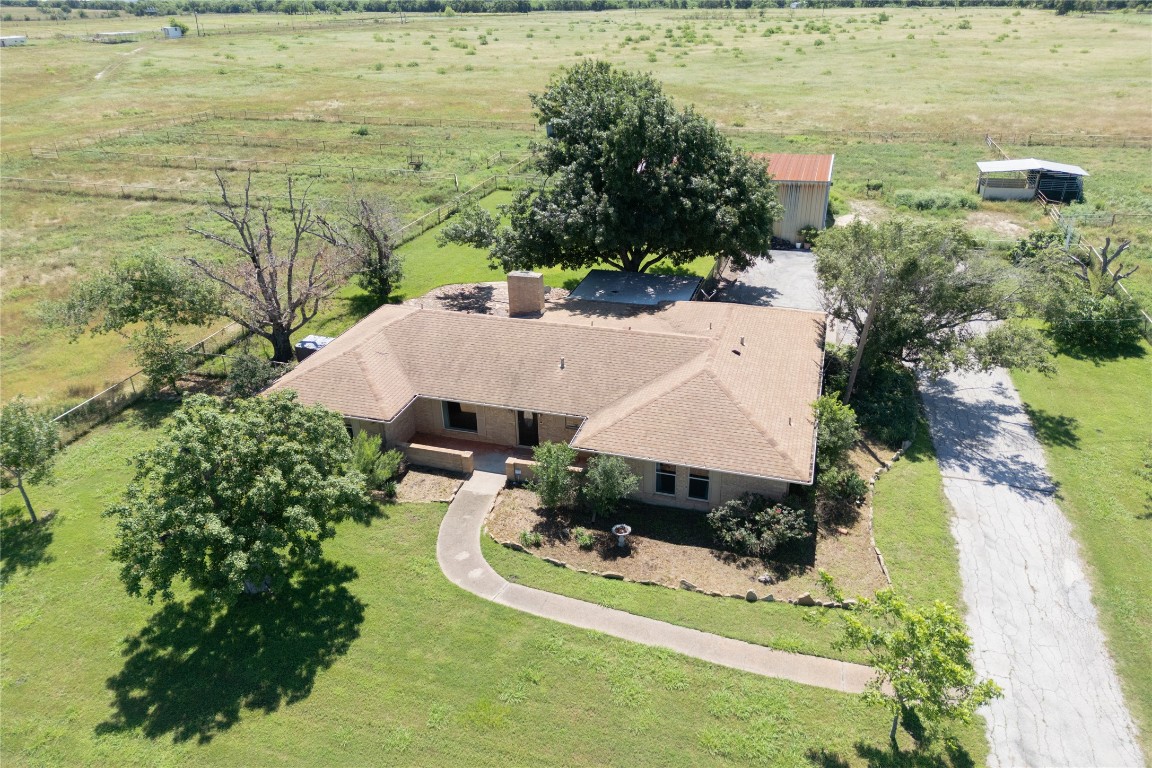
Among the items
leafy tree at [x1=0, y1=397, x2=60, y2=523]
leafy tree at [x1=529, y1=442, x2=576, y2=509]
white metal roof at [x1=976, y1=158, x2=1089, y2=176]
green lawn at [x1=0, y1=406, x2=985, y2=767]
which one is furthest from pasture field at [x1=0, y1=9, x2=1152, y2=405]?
leafy tree at [x1=529, y1=442, x2=576, y2=509]

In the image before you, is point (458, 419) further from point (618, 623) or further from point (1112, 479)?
point (1112, 479)

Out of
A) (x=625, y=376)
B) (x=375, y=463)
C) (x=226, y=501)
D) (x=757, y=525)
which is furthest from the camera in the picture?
(x=625, y=376)

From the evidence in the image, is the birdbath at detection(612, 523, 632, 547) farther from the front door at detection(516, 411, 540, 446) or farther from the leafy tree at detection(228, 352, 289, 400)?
the leafy tree at detection(228, 352, 289, 400)

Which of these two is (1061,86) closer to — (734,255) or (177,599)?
(734,255)

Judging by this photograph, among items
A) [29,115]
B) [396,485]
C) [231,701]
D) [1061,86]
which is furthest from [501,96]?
[231,701]

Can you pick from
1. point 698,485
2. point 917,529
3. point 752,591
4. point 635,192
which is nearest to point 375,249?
point 635,192

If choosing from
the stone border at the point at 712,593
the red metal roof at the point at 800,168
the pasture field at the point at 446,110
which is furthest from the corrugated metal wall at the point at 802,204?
the stone border at the point at 712,593
